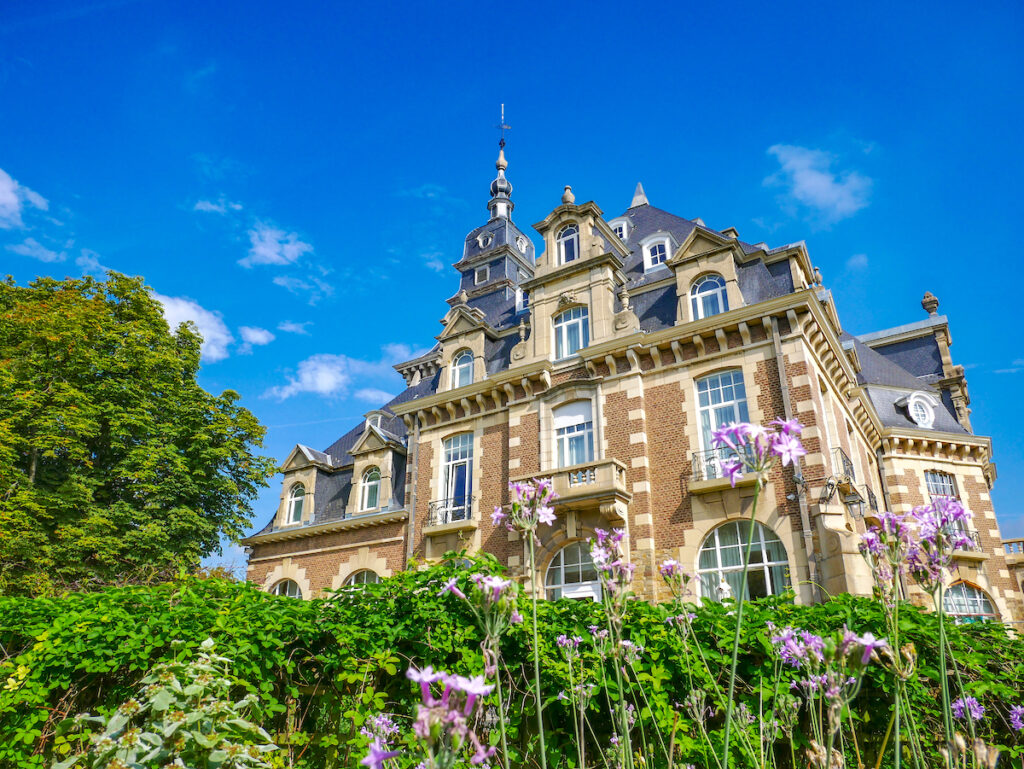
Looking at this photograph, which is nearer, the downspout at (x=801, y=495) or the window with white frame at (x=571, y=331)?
the downspout at (x=801, y=495)

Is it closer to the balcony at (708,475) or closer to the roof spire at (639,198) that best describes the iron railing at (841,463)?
the balcony at (708,475)

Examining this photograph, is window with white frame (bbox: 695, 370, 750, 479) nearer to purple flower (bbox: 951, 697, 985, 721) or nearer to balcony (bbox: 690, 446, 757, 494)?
balcony (bbox: 690, 446, 757, 494)

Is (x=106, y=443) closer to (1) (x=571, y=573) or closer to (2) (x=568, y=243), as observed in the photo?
(1) (x=571, y=573)

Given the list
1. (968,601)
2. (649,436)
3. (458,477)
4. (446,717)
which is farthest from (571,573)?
(446,717)

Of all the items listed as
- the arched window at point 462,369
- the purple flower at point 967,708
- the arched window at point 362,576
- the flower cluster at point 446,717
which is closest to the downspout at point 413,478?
the arched window at point 462,369

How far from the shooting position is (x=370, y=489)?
71.4ft

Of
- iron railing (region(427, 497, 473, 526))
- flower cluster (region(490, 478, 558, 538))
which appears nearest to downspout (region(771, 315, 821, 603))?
iron railing (region(427, 497, 473, 526))

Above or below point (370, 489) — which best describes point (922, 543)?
below

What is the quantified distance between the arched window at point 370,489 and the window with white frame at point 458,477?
3020 millimetres

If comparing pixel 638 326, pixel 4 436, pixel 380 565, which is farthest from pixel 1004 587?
pixel 4 436

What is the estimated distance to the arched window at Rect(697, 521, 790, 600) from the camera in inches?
535

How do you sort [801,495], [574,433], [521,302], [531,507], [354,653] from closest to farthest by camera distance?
[531,507] < [354,653] < [801,495] < [574,433] < [521,302]

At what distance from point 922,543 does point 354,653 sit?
16.3 feet

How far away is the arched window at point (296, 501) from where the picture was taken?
23219 mm
